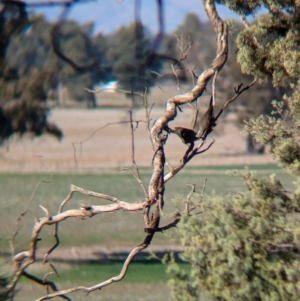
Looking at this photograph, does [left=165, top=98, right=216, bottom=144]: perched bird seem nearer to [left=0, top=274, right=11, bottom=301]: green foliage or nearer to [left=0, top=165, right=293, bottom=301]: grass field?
[left=0, top=274, right=11, bottom=301]: green foliage

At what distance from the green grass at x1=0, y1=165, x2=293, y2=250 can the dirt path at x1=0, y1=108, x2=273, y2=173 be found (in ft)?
4.22

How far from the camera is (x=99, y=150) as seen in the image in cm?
5341

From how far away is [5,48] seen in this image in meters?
17.5

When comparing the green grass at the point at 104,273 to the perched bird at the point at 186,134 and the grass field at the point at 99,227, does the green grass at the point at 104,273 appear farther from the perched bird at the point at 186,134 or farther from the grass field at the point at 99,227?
the perched bird at the point at 186,134

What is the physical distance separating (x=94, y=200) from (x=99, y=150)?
25.0 m

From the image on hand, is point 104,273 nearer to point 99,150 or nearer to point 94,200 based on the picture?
point 94,200

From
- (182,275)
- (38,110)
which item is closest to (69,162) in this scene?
(38,110)

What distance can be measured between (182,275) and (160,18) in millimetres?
3265

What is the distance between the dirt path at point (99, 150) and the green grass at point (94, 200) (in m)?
1.29

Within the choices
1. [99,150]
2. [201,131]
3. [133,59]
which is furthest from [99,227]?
[99,150]

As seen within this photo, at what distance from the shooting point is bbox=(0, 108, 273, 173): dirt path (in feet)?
149

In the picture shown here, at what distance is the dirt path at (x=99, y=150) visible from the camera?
149ft

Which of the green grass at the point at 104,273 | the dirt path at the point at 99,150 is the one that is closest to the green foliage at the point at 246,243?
the green grass at the point at 104,273

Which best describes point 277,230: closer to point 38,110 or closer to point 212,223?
point 212,223
